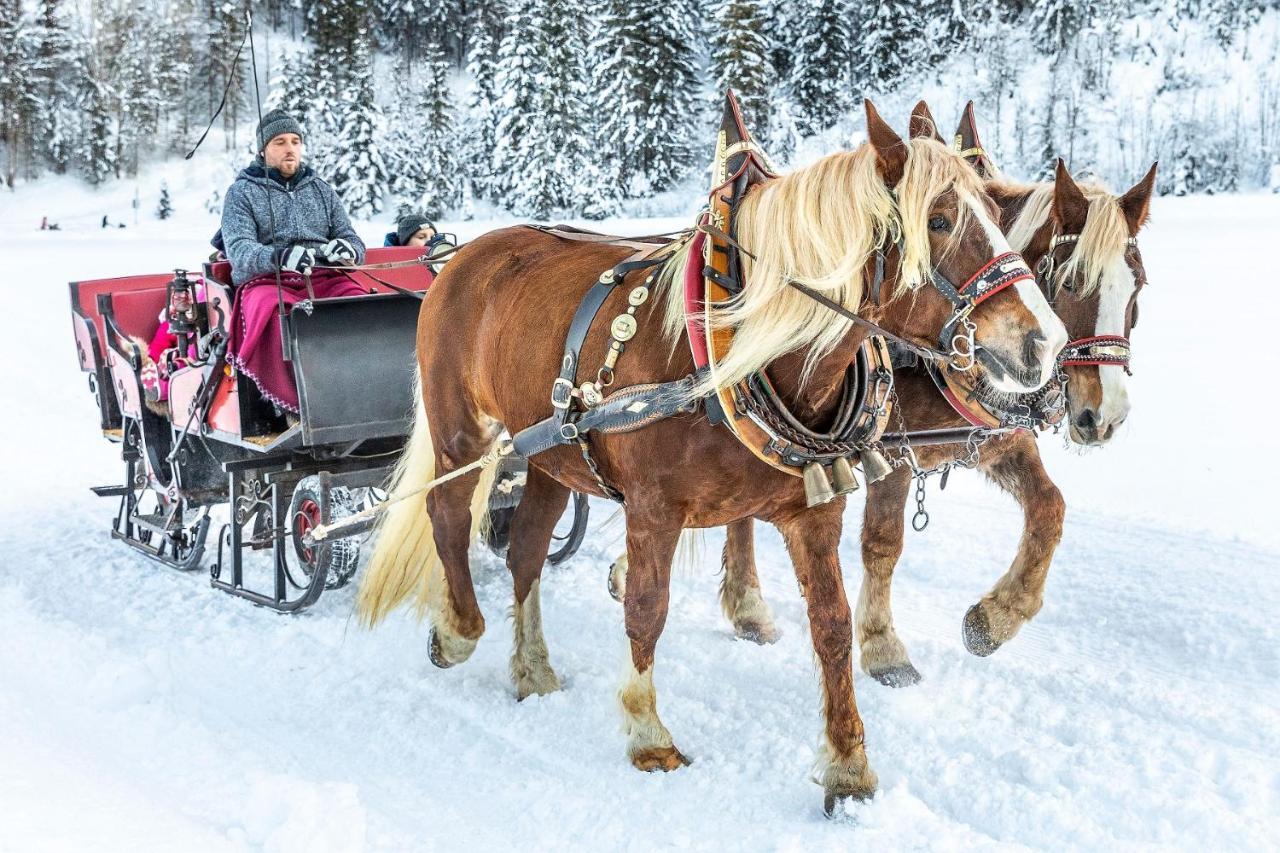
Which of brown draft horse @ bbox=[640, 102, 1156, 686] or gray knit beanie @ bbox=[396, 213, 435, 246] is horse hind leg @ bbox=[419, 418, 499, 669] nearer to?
brown draft horse @ bbox=[640, 102, 1156, 686]

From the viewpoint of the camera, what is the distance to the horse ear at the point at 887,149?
250cm

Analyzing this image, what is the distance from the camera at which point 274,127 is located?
494 cm

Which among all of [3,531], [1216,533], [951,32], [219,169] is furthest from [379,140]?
[1216,533]

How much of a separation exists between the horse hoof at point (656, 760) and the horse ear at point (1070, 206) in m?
2.22

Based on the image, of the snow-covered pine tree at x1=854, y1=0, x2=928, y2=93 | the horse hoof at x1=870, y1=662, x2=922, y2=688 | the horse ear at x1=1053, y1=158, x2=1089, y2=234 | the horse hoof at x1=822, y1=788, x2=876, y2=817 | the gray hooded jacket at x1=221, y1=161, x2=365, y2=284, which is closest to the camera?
the horse hoof at x1=822, y1=788, x2=876, y2=817

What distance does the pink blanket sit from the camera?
4629 mm

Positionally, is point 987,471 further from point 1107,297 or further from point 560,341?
point 560,341

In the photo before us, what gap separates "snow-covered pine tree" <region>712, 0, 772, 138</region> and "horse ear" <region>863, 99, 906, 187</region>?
2167 cm

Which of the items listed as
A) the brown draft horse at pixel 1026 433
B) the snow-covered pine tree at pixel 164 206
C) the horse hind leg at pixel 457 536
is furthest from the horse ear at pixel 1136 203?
the snow-covered pine tree at pixel 164 206

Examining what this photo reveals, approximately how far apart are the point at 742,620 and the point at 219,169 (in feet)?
135

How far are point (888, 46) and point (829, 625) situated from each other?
3340 cm

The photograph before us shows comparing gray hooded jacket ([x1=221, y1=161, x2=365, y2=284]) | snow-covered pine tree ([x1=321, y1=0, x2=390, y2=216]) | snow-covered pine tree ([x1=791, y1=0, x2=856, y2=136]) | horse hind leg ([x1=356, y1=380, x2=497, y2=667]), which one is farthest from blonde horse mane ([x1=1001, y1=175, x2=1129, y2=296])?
snow-covered pine tree ([x1=791, y1=0, x2=856, y2=136])

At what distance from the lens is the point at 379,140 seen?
31.5 m

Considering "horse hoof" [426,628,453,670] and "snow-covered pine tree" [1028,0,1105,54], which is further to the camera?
"snow-covered pine tree" [1028,0,1105,54]
